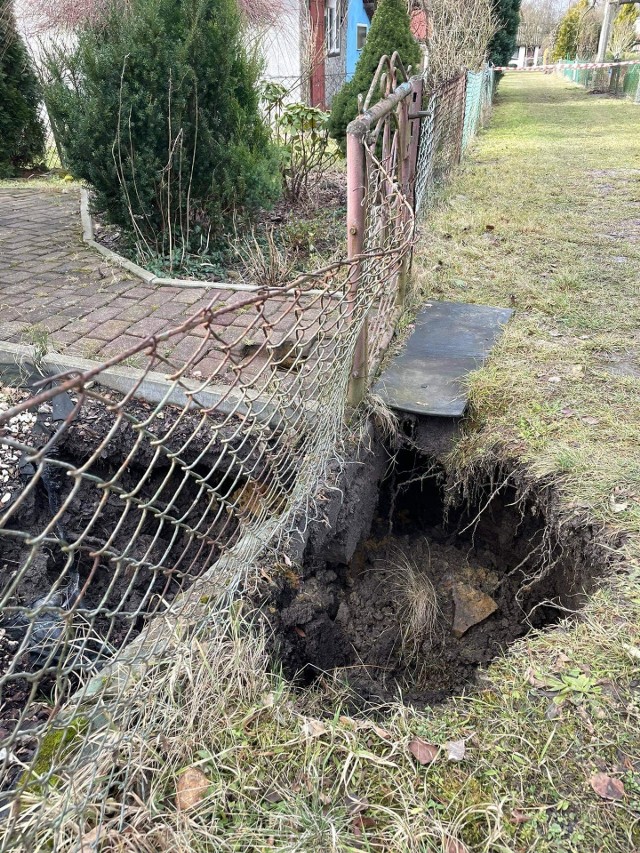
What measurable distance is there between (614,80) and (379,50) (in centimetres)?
1928

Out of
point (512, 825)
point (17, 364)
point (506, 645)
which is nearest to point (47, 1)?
point (17, 364)

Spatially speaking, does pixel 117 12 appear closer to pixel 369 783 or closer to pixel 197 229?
pixel 197 229

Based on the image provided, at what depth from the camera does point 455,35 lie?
1031 centimetres

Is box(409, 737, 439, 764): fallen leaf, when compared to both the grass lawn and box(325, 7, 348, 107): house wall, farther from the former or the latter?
box(325, 7, 348, 107): house wall

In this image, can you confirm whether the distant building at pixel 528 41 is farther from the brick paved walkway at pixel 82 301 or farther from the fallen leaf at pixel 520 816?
the fallen leaf at pixel 520 816

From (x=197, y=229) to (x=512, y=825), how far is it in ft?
15.9

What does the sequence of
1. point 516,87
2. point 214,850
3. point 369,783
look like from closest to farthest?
point 214,850, point 369,783, point 516,87

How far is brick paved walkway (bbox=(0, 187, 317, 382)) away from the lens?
3.64 m

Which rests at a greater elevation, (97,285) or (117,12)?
(117,12)

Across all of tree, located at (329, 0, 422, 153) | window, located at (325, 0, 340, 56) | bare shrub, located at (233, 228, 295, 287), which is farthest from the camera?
window, located at (325, 0, 340, 56)

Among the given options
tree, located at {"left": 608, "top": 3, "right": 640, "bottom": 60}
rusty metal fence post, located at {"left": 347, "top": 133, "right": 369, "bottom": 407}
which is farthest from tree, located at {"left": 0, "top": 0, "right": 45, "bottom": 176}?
tree, located at {"left": 608, "top": 3, "right": 640, "bottom": 60}

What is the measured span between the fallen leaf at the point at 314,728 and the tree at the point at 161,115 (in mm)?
4113

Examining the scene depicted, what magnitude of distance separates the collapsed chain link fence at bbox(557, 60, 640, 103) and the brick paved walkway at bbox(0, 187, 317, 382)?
19.0 meters

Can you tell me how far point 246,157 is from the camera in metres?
5.20
